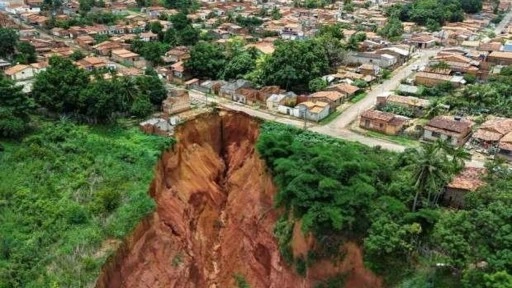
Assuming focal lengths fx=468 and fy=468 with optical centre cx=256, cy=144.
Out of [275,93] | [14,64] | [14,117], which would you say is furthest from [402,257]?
[14,64]

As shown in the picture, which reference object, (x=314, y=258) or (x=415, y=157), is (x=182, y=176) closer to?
(x=314, y=258)

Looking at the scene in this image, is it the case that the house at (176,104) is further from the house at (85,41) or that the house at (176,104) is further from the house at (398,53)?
the house at (398,53)

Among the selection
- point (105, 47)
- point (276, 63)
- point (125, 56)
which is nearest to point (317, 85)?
point (276, 63)

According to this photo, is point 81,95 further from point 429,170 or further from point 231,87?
point 429,170

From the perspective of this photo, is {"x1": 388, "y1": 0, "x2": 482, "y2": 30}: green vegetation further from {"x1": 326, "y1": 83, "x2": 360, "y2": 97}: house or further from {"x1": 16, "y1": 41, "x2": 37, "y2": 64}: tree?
{"x1": 16, "y1": 41, "x2": 37, "y2": 64}: tree

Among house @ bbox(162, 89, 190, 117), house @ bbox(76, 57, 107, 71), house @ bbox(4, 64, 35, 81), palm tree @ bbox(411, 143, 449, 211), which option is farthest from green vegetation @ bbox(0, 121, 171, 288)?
palm tree @ bbox(411, 143, 449, 211)

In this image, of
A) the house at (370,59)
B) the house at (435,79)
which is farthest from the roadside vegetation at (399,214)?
the house at (370,59)
